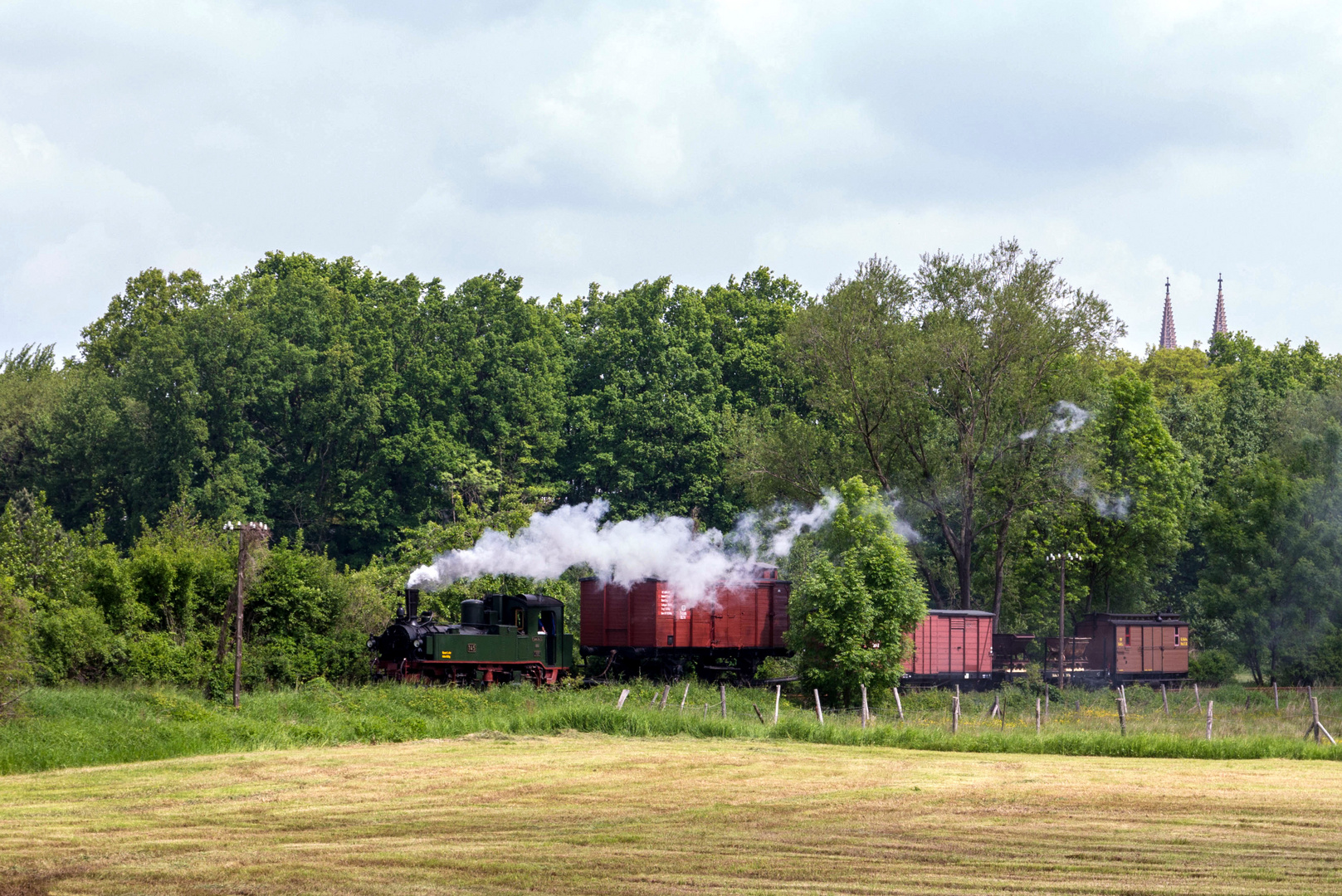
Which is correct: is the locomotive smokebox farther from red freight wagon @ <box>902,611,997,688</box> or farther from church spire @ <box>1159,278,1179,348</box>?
church spire @ <box>1159,278,1179,348</box>

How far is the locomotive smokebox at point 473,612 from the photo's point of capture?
4025cm

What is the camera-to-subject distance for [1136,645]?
51.5m

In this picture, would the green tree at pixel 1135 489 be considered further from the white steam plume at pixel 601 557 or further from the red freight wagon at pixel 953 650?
the white steam plume at pixel 601 557

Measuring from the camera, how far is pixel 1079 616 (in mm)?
58844

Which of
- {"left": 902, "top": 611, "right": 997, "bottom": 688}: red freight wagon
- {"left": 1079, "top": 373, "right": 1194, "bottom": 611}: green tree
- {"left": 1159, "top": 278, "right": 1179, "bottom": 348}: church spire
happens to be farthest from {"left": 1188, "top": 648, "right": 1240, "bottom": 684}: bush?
{"left": 1159, "top": 278, "right": 1179, "bottom": 348}: church spire

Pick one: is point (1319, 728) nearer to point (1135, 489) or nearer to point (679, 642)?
point (679, 642)

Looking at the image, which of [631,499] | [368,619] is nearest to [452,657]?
[368,619]

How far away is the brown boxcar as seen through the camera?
167ft

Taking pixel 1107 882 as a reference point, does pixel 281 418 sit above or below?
above

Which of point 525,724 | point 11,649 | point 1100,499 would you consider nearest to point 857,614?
point 525,724

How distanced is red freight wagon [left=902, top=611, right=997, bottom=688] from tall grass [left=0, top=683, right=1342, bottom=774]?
614cm

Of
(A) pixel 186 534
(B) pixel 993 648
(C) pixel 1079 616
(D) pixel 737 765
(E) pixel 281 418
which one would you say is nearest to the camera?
(D) pixel 737 765

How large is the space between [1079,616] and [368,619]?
3200 centimetres

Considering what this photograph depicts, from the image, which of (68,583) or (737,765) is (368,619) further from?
(737,765)
